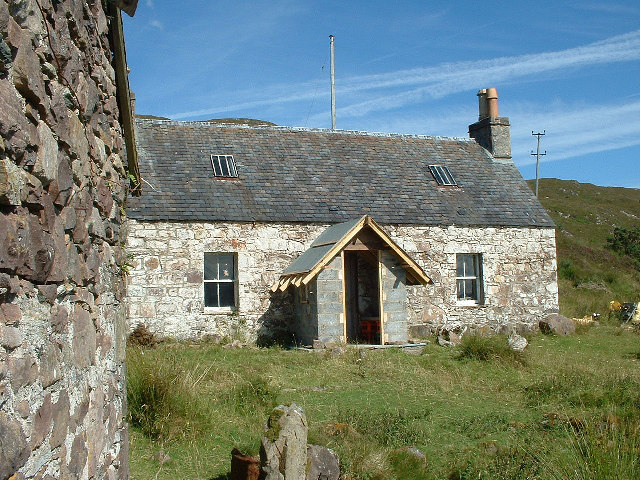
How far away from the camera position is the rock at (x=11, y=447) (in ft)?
7.63

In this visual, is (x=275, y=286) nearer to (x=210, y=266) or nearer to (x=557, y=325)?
(x=210, y=266)

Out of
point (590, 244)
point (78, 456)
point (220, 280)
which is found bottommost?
point (78, 456)

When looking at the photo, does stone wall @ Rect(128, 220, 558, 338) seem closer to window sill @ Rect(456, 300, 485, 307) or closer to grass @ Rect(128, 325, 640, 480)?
window sill @ Rect(456, 300, 485, 307)

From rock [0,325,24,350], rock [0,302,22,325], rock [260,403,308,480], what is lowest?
rock [260,403,308,480]

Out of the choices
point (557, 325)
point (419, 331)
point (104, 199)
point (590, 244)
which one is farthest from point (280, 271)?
point (590, 244)

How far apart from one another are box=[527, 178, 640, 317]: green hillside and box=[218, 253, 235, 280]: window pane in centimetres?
1247

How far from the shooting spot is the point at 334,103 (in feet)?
90.2

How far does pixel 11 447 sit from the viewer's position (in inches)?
94.7

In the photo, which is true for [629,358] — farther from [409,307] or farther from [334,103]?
[334,103]

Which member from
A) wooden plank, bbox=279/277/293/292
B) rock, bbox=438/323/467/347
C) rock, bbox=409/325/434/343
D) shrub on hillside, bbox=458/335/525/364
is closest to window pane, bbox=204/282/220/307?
wooden plank, bbox=279/277/293/292

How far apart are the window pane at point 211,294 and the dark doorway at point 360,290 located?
3562 mm

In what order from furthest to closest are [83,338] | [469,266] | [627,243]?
[627,243] → [469,266] → [83,338]

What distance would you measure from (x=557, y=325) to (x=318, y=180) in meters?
8.23

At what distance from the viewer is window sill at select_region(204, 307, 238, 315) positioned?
16516 mm
